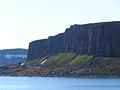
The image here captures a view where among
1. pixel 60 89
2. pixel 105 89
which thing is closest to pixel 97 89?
pixel 105 89

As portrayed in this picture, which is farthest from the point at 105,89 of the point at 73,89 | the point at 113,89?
the point at 73,89

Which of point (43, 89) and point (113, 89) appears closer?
point (113, 89)

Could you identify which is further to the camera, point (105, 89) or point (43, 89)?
point (43, 89)

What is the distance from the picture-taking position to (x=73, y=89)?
164 m

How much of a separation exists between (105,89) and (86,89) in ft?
26.9

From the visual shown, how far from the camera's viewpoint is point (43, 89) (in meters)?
169

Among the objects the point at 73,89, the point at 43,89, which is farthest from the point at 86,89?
the point at 43,89

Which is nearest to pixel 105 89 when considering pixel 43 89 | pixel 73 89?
pixel 73 89

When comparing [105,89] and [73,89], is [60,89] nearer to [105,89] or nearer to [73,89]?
[73,89]

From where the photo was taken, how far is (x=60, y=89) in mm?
165625

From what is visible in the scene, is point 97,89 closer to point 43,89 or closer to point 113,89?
point 113,89

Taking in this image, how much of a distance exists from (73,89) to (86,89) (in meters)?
5.04

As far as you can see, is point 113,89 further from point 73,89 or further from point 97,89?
point 73,89

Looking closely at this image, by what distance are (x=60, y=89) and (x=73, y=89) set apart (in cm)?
498
